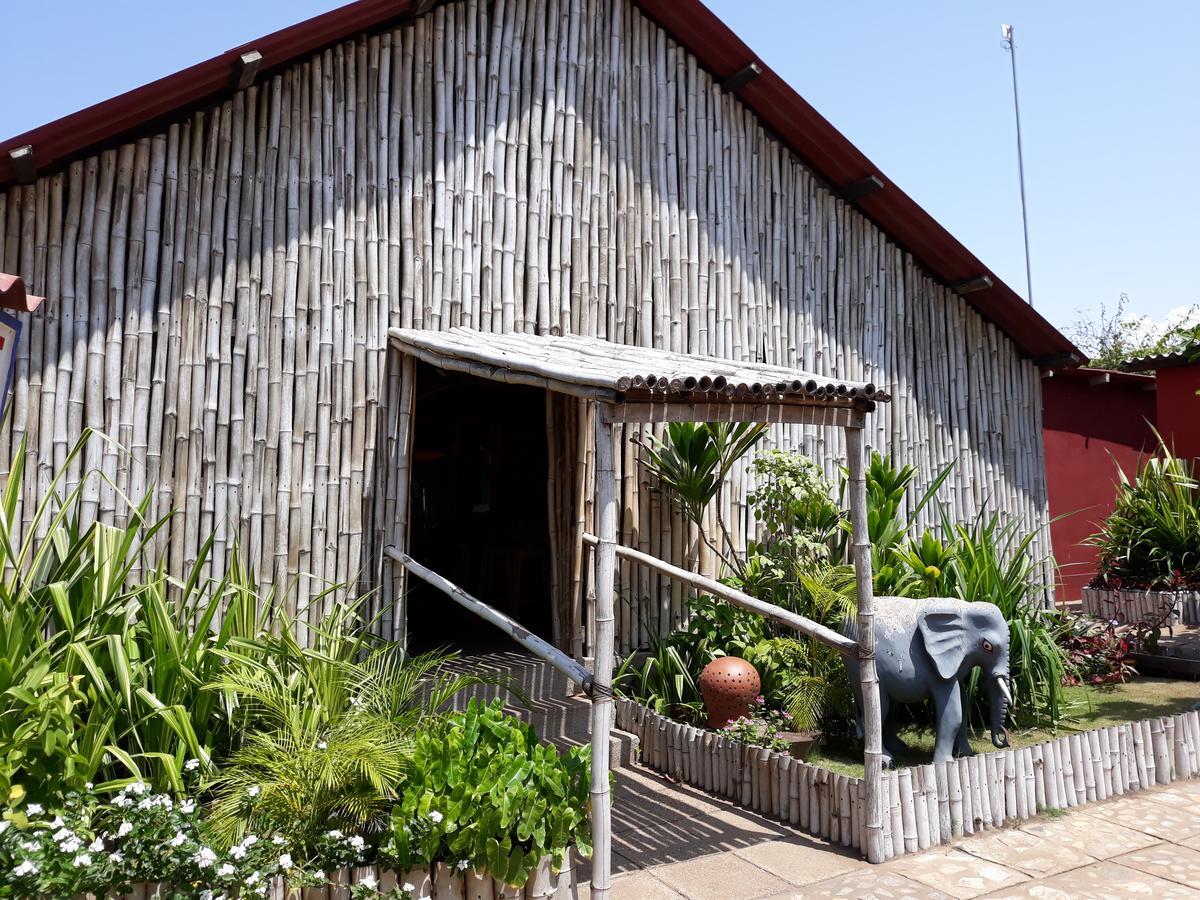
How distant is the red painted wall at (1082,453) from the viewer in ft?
39.9

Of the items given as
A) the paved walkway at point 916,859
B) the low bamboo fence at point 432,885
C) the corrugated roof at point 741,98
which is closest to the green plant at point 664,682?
the paved walkway at point 916,859

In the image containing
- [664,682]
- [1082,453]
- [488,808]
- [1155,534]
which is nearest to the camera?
[488,808]

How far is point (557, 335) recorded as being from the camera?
287 inches

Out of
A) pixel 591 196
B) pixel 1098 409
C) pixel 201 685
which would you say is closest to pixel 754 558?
pixel 591 196

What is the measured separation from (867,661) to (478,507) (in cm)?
618

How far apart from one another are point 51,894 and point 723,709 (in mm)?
3954

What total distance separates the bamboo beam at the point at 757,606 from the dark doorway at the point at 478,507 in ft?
5.81

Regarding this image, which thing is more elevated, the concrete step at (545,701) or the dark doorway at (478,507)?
the dark doorway at (478,507)

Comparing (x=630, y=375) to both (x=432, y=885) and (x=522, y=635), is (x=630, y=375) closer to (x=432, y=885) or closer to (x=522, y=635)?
(x=522, y=635)

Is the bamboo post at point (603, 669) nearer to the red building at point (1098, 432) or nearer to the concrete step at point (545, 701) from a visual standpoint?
the concrete step at point (545, 701)

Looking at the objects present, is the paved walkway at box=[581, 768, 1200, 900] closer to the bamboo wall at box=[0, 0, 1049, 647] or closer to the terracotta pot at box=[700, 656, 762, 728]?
the terracotta pot at box=[700, 656, 762, 728]

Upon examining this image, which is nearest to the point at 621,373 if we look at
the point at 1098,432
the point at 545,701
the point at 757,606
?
the point at 757,606

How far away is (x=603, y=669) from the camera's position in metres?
4.21

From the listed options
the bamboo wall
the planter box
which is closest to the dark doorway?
the bamboo wall
